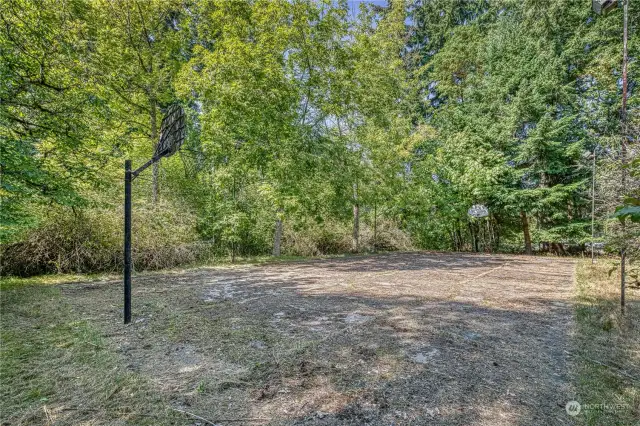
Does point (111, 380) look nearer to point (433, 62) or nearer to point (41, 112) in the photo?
point (41, 112)

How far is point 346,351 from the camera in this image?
216 cm

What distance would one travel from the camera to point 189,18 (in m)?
8.23

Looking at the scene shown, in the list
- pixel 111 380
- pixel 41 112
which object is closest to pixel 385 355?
pixel 111 380

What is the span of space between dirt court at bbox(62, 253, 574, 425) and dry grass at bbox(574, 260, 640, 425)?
11 cm

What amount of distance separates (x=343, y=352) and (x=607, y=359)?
75.5 inches

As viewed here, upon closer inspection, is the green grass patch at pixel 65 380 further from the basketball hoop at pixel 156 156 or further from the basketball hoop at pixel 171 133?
the basketball hoop at pixel 171 133

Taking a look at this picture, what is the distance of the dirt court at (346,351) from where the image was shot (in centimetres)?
151

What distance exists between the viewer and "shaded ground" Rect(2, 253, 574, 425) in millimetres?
1503

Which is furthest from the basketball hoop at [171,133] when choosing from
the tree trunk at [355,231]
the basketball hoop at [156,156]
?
the tree trunk at [355,231]

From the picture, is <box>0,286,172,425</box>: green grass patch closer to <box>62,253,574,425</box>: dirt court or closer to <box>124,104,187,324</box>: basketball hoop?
<box>62,253,574,425</box>: dirt court

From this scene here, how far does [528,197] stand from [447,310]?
1100 cm

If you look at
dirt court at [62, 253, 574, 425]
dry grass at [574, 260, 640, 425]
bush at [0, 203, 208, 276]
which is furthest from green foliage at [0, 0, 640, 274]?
dirt court at [62, 253, 574, 425]

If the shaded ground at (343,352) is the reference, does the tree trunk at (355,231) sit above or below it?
above

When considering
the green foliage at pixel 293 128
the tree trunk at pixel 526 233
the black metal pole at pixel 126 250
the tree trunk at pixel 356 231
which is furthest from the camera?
the tree trunk at pixel 526 233
